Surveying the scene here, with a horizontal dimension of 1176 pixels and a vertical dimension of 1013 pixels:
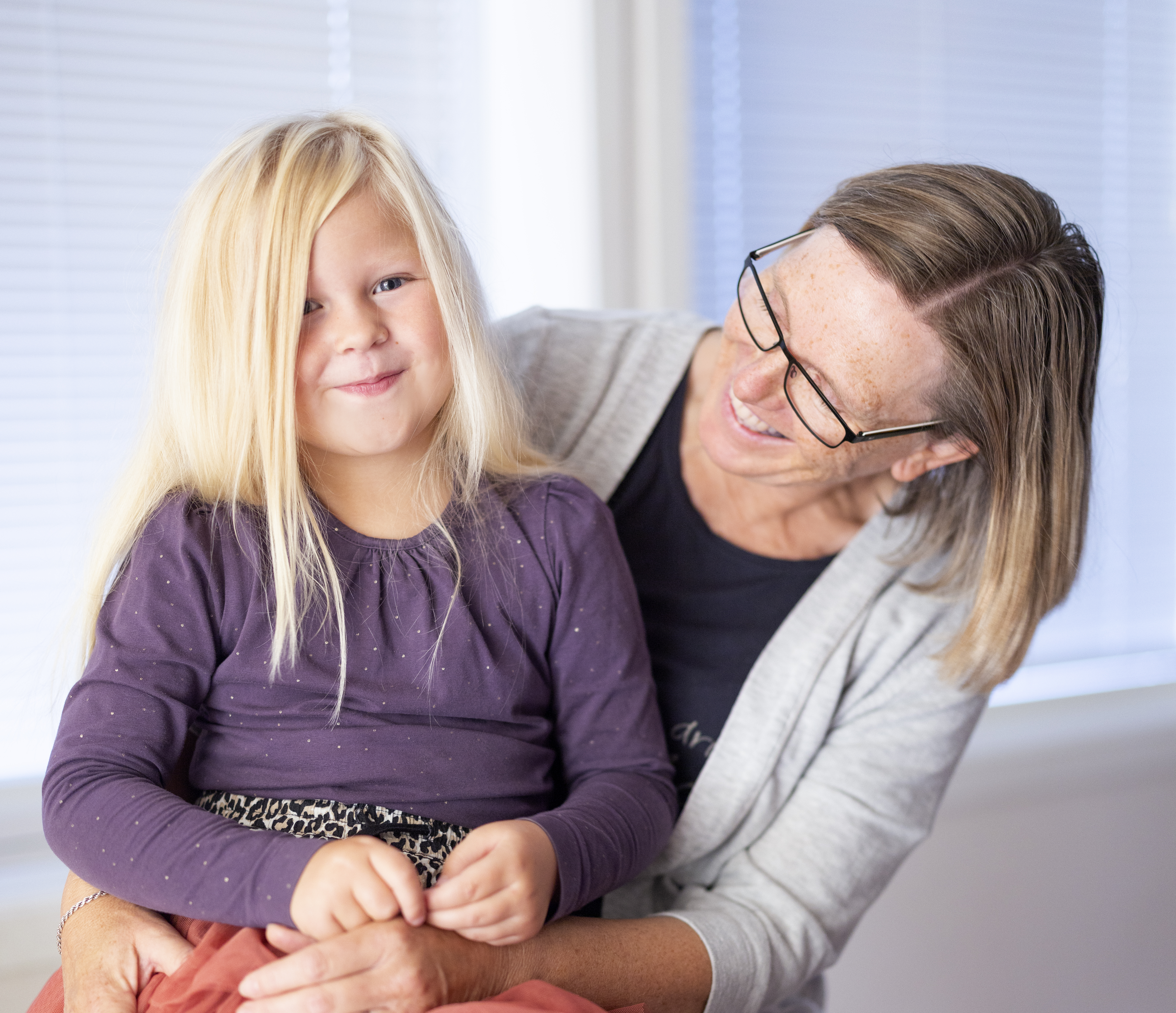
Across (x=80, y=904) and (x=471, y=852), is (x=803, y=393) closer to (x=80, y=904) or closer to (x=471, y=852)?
(x=471, y=852)

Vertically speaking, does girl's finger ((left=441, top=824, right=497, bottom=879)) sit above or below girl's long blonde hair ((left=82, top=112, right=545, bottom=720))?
below

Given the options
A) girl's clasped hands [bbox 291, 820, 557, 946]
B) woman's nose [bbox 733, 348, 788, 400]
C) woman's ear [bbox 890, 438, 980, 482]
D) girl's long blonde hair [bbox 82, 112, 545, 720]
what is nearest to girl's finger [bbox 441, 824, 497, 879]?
girl's clasped hands [bbox 291, 820, 557, 946]

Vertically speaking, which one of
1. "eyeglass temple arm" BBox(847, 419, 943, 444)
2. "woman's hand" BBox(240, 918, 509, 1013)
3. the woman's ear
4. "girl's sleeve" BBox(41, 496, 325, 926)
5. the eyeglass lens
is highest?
the eyeglass lens

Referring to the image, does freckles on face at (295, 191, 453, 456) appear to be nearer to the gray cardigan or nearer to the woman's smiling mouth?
the gray cardigan

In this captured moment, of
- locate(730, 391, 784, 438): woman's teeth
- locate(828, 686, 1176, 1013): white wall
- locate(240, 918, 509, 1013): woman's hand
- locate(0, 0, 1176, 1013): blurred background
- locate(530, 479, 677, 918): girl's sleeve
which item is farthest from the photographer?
locate(828, 686, 1176, 1013): white wall

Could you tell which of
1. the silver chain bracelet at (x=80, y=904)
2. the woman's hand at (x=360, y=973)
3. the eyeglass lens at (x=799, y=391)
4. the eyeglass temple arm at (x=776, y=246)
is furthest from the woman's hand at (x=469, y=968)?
the eyeglass temple arm at (x=776, y=246)

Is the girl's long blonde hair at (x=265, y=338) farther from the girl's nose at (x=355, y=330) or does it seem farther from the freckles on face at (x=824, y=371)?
the freckles on face at (x=824, y=371)

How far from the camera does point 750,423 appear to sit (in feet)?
4.00

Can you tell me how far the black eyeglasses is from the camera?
1.15m

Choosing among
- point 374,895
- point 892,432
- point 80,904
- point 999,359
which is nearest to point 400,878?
point 374,895

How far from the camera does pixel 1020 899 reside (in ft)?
8.07

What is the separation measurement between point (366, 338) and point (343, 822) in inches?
18.1

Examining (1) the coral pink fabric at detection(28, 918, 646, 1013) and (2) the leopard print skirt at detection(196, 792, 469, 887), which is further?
(2) the leopard print skirt at detection(196, 792, 469, 887)

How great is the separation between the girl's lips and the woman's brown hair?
534 mm
